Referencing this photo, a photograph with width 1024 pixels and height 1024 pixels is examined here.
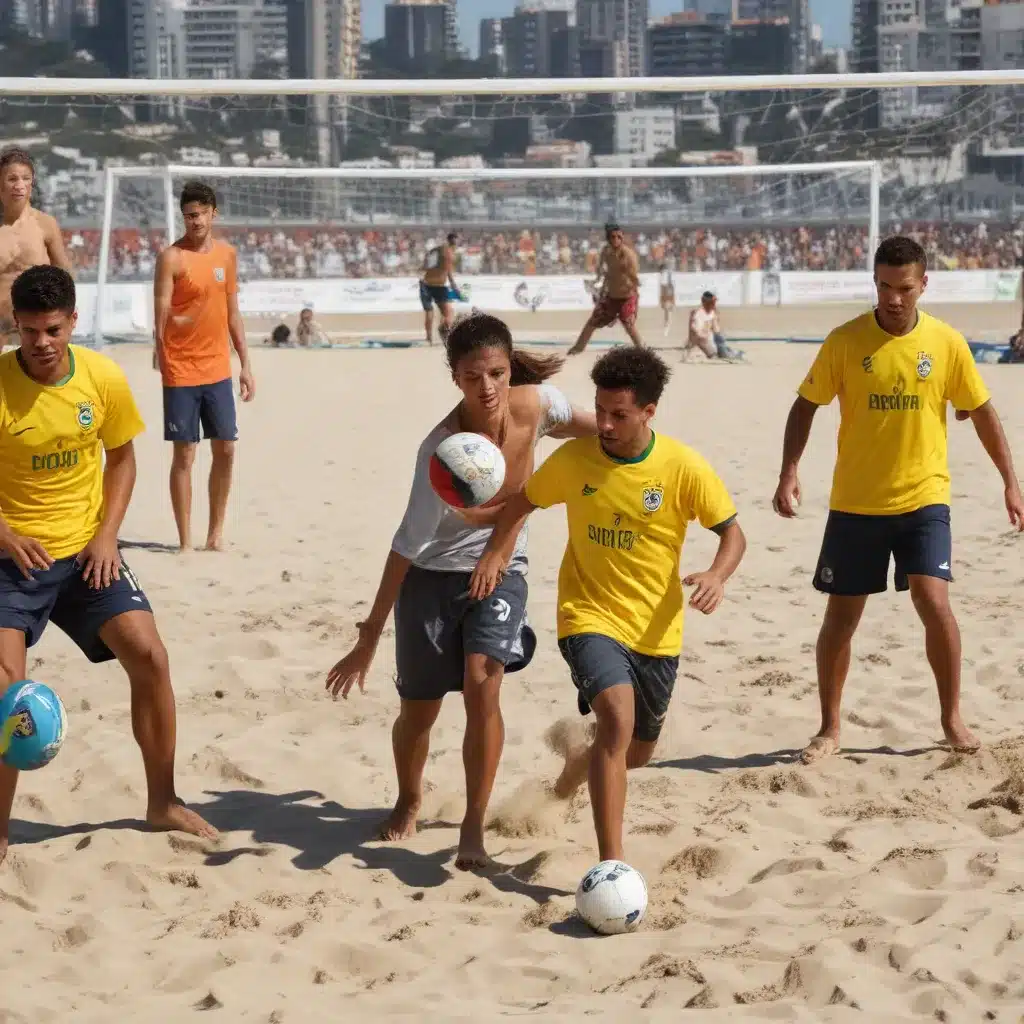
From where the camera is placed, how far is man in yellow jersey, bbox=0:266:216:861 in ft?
13.4

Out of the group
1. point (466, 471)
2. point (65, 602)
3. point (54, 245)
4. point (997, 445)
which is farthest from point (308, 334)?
point (466, 471)

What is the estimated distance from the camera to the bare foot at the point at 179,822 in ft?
14.8

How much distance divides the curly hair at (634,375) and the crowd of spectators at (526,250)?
22739 millimetres

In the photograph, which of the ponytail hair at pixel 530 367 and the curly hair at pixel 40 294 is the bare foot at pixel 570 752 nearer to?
the ponytail hair at pixel 530 367

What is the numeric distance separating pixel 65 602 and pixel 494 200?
97.8 ft

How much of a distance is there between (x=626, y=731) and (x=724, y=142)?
49.0 m

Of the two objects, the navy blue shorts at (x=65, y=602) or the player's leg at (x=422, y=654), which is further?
the player's leg at (x=422, y=654)

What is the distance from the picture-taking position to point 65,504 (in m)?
4.25

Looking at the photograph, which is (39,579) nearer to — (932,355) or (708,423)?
(932,355)

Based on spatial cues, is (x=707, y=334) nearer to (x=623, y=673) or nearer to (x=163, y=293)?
(x=163, y=293)

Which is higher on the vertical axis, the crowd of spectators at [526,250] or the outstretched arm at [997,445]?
the crowd of spectators at [526,250]

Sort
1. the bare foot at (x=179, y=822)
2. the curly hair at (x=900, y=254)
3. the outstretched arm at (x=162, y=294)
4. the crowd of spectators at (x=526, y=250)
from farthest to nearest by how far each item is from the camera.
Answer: the crowd of spectators at (x=526, y=250), the outstretched arm at (x=162, y=294), the curly hair at (x=900, y=254), the bare foot at (x=179, y=822)

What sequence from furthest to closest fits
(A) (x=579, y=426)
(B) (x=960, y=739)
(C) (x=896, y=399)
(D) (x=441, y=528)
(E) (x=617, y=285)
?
1. (E) (x=617, y=285)
2. (B) (x=960, y=739)
3. (C) (x=896, y=399)
4. (A) (x=579, y=426)
5. (D) (x=441, y=528)

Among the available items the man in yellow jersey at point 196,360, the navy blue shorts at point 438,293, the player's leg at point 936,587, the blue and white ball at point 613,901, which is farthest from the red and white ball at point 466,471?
the navy blue shorts at point 438,293
